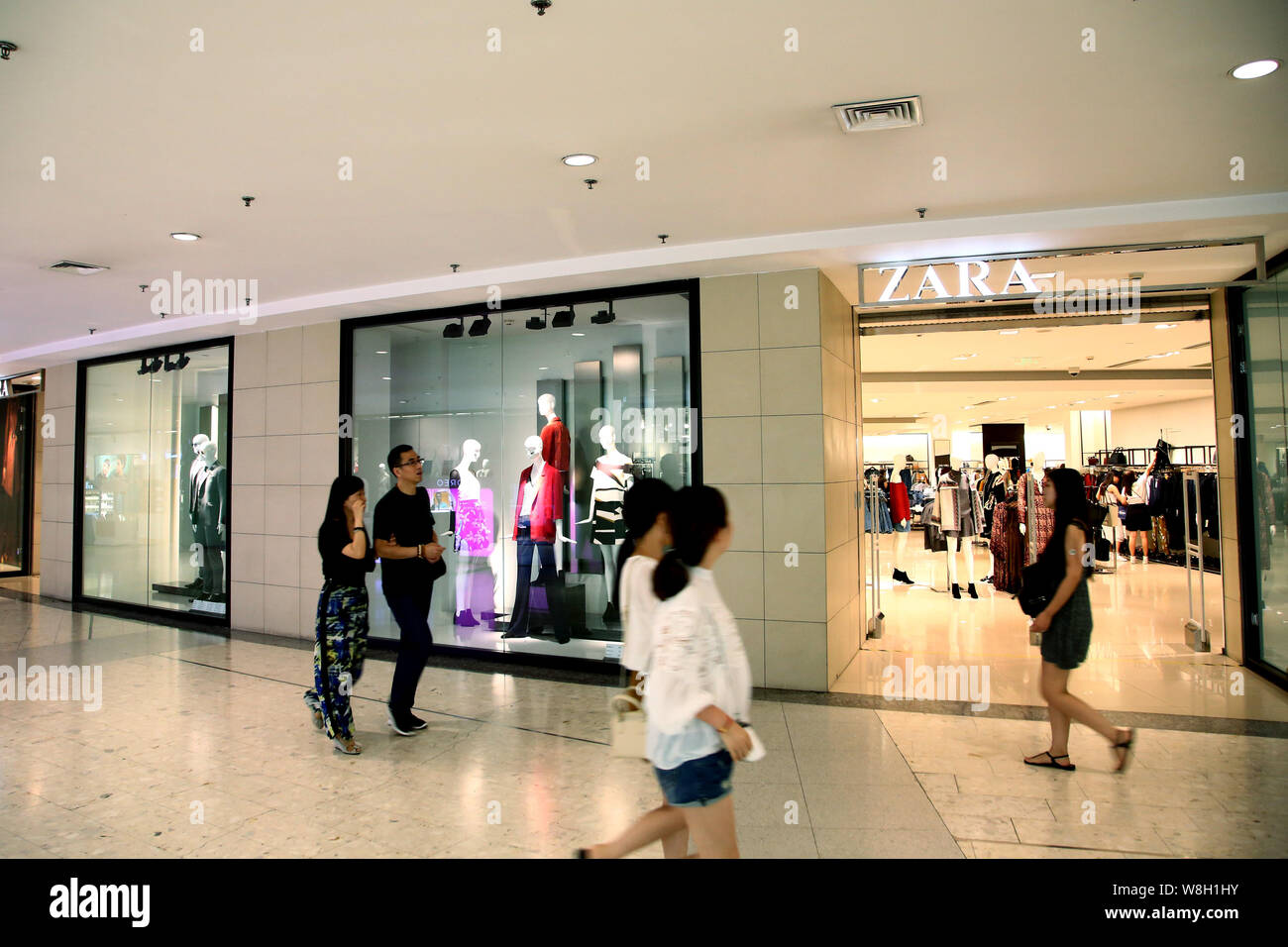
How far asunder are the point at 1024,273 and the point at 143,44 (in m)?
4.83

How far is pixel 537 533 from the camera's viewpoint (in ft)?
21.2

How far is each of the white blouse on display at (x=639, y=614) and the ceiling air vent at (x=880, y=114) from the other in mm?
2355

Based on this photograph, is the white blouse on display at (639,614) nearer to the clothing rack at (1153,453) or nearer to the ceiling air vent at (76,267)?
the ceiling air vent at (76,267)

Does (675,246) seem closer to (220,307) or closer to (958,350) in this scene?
(220,307)

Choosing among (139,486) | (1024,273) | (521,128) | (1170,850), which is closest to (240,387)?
(139,486)

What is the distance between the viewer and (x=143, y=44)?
299cm

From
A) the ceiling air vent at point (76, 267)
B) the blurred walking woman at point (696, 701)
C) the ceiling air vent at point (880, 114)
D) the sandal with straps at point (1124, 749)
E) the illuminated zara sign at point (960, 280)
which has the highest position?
the ceiling air vent at point (76, 267)

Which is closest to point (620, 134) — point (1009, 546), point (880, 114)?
point (880, 114)

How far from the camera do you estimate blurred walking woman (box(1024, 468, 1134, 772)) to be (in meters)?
3.75

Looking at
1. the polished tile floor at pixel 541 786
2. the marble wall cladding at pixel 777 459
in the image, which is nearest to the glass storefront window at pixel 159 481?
the polished tile floor at pixel 541 786

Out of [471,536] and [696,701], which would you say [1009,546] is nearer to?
[471,536]

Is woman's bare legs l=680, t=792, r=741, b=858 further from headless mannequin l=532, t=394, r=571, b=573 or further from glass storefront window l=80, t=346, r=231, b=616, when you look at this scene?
glass storefront window l=80, t=346, r=231, b=616

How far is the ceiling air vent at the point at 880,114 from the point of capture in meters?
3.46

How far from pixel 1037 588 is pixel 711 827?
2.56m
